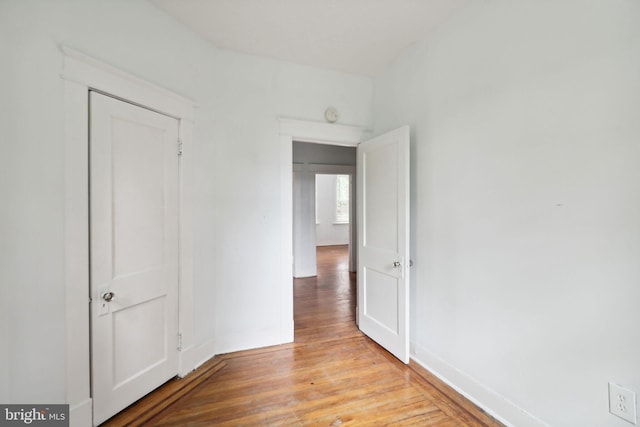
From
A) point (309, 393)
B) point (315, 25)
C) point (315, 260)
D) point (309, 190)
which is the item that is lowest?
point (309, 393)

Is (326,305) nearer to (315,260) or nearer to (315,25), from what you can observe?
(315,260)

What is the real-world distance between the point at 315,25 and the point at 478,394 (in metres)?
2.97

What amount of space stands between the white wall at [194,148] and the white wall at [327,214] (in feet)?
22.8

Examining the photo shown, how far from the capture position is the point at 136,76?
1927 mm

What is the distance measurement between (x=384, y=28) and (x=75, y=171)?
2.39 m

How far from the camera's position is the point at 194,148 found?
7.98 ft

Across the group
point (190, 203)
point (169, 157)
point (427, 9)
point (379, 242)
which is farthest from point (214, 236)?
point (427, 9)

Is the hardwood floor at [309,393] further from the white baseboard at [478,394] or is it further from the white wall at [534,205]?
the white wall at [534,205]

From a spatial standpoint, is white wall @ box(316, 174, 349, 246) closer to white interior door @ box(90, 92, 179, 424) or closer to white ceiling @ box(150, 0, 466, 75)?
white ceiling @ box(150, 0, 466, 75)

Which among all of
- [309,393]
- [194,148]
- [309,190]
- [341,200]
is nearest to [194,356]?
[309,393]

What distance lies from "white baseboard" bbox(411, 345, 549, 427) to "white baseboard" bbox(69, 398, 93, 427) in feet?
7.72

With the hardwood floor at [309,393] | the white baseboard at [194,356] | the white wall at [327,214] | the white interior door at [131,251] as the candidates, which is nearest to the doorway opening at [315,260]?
the hardwood floor at [309,393]

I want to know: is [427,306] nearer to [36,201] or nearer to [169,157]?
[169,157]

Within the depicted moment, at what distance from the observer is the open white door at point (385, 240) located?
2504mm
